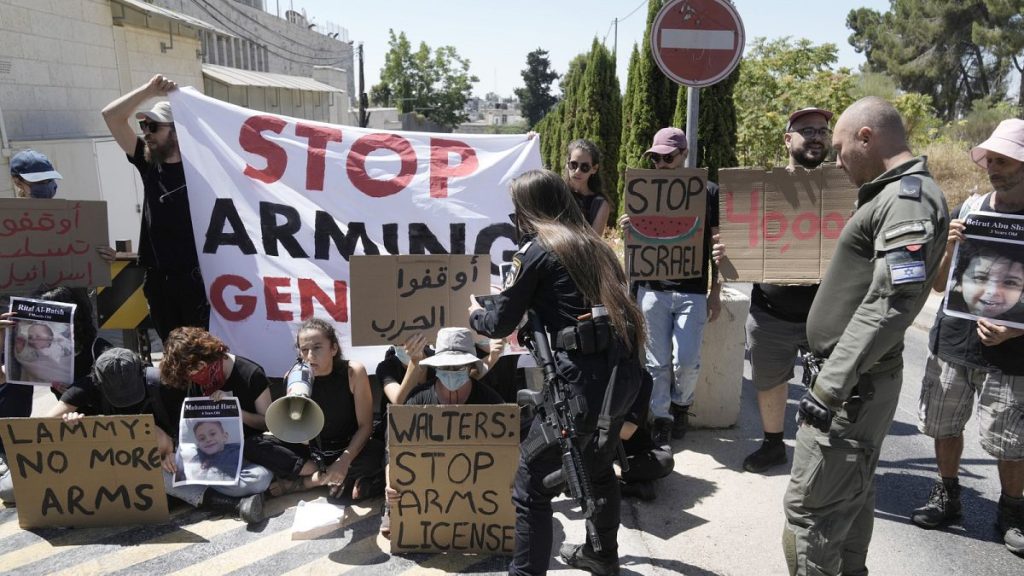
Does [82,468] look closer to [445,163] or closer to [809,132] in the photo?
[445,163]

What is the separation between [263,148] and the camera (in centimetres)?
461

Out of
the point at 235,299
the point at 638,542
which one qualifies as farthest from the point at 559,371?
the point at 235,299

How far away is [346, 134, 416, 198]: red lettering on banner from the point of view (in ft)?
15.3

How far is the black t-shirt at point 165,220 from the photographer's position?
4.44 m

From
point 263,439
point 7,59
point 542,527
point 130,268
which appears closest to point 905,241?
point 542,527

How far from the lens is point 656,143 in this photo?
4609 millimetres

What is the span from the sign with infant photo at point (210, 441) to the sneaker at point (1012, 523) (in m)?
3.79

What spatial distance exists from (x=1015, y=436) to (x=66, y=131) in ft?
37.7

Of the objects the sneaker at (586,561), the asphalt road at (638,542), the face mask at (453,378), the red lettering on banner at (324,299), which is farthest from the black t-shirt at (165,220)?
the sneaker at (586,561)

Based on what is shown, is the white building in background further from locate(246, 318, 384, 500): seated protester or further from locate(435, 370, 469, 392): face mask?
locate(435, 370, 469, 392): face mask

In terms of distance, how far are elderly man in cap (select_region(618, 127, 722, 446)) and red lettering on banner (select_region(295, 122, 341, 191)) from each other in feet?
6.17

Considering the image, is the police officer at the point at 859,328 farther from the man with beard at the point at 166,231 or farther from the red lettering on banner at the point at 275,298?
the man with beard at the point at 166,231

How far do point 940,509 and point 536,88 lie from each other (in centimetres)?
7887

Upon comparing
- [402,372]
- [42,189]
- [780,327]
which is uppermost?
[42,189]
